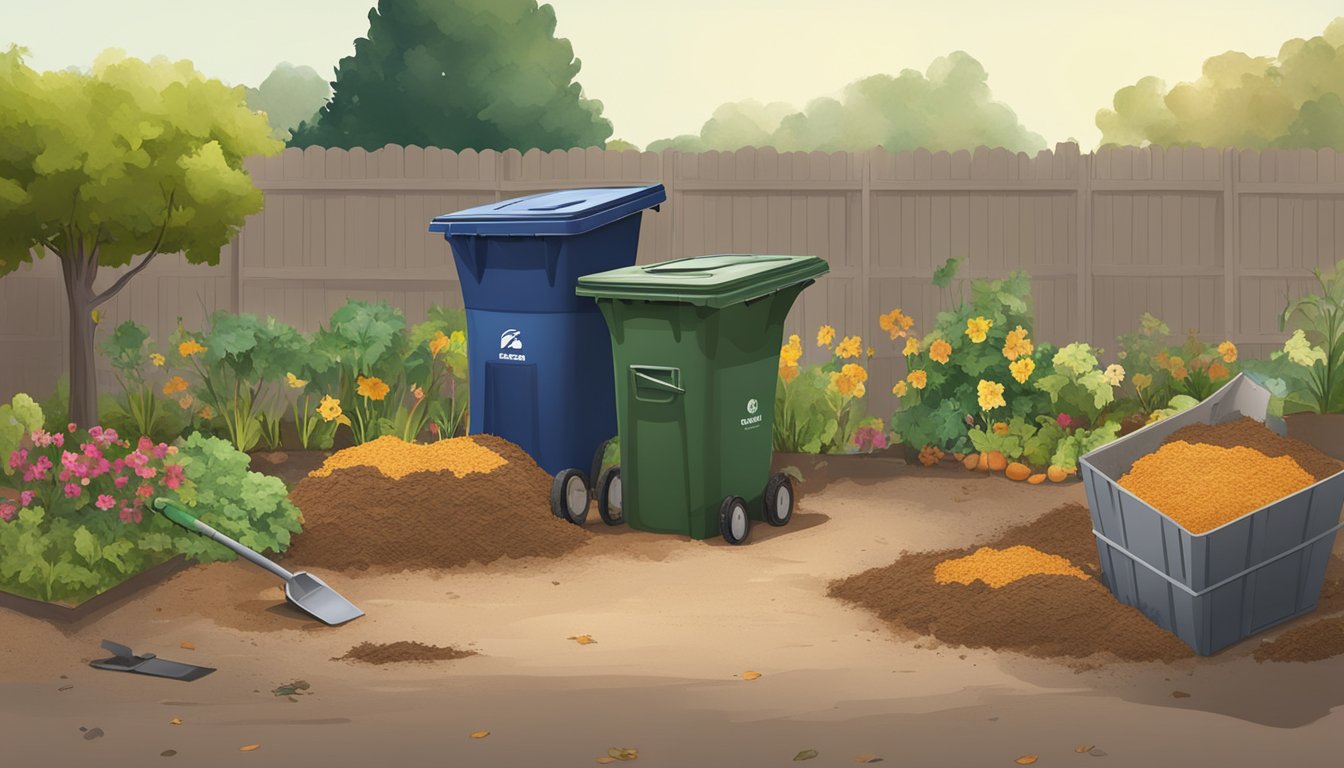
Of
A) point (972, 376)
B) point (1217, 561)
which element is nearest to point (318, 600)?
point (1217, 561)

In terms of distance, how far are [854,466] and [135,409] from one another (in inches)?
200

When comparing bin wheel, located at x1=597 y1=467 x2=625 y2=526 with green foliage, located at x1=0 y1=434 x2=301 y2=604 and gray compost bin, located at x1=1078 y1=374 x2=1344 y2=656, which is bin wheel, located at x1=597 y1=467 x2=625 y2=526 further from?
gray compost bin, located at x1=1078 y1=374 x2=1344 y2=656

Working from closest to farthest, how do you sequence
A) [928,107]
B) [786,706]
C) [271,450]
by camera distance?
[786,706] → [271,450] → [928,107]

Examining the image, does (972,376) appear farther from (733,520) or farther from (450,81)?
(450,81)

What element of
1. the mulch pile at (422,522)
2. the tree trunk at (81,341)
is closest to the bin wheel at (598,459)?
the mulch pile at (422,522)

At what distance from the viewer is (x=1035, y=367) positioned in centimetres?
1045

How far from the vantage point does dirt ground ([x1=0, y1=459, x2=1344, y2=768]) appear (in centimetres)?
516

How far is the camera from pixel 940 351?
34.3 feet

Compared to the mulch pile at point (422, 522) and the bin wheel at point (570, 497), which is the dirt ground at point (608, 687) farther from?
the bin wheel at point (570, 497)

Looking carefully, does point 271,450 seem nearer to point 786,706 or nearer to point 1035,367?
point 1035,367

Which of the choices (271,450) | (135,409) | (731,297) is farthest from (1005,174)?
(135,409)

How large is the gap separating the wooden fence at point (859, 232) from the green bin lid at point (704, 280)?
9.83 feet

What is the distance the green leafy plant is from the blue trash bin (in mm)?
2190

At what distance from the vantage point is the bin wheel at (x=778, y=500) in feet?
29.1
